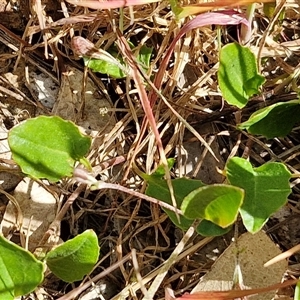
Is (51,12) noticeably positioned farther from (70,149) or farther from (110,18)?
(70,149)

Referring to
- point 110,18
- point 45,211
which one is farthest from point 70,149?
point 110,18

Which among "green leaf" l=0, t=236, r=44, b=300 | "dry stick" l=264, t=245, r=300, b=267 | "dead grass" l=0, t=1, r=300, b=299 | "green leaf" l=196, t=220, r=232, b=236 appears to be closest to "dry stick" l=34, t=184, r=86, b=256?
"dead grass" l=0, t=1, r=300, b=299

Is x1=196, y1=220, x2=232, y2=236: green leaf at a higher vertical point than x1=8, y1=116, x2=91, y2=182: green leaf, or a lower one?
lower

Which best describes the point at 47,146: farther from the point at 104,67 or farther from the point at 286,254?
the point at 286,254

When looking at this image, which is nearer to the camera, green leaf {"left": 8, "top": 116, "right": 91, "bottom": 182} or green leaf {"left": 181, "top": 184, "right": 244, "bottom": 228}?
green leaf {"left": 181, "top": 184, "right": 244, "bottom": 228}

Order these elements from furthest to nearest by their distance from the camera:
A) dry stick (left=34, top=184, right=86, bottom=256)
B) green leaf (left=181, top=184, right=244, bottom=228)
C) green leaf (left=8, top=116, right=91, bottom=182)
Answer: dry stick (left=34, top=184, right=86, bottom=256), green leaf (left=8, top=116, right=91, bottom=182), green leaf (left=181, top=184, right=244, bottom=228)

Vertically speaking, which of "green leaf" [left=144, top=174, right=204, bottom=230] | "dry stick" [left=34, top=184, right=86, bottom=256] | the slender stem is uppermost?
the slender stem

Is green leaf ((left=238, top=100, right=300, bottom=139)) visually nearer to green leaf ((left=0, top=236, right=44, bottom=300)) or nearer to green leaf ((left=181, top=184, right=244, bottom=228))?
green leaf ((left=181, top=184, right=244, bottom=228))
